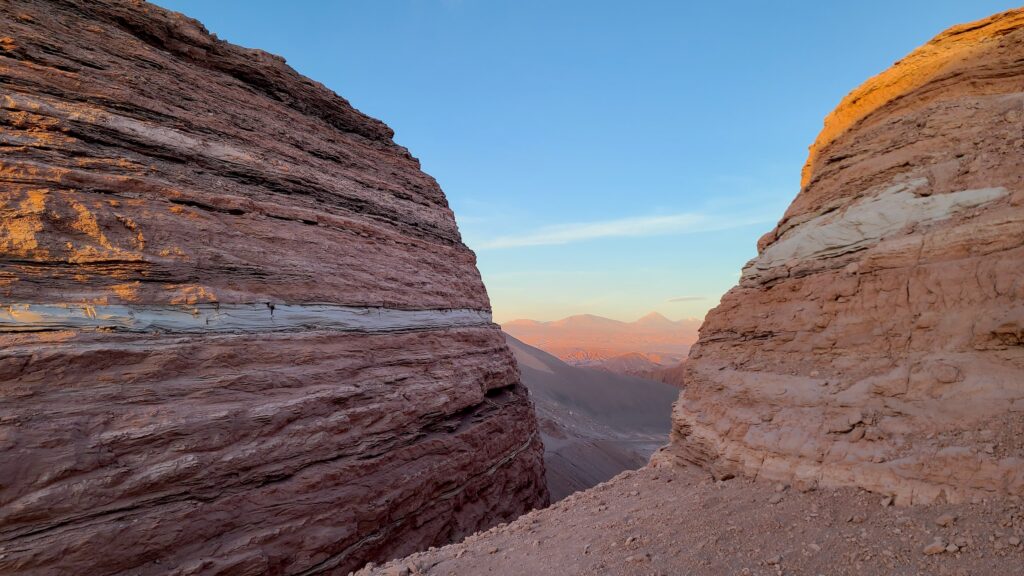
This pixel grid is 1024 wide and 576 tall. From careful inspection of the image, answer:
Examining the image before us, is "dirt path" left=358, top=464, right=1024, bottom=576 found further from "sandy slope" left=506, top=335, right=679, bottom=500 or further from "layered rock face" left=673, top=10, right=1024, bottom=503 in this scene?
"sandy slope" left=506, top=335, right=679, bottom=500

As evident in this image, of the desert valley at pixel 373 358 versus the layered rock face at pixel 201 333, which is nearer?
the desert valley at pixel 373 358

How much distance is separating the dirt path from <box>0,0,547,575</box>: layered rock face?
179 cm

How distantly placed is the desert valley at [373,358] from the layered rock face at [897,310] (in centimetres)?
2

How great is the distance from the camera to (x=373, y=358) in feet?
22.9

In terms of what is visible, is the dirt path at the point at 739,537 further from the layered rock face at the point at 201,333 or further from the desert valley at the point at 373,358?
the layered rock face at the point at 201,333

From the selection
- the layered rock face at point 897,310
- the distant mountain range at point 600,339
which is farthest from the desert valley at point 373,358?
the distant mountain range at point 600,339

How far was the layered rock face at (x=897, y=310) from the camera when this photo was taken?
11.6ft

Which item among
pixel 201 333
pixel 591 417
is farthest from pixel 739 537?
pixel 591 417

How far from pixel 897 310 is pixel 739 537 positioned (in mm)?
2456

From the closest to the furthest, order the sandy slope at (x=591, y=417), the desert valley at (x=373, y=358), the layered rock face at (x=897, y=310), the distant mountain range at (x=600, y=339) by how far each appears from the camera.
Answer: the layered rock face at (x=897, y=310) < the desert valley at (x=373, y=358) < the sandy slope at (x=591, y=417) < the distant mountain range at (x=600, y=339)

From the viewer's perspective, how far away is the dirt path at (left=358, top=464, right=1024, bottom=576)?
9.36 feet

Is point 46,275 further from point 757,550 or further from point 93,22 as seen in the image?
point 757,550

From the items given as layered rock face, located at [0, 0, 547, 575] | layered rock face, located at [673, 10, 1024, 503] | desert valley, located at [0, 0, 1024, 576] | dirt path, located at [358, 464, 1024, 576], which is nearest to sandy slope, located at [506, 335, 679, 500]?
layered rock face, located at [0, 0, 547, 575]

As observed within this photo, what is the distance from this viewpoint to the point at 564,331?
139500 mm
